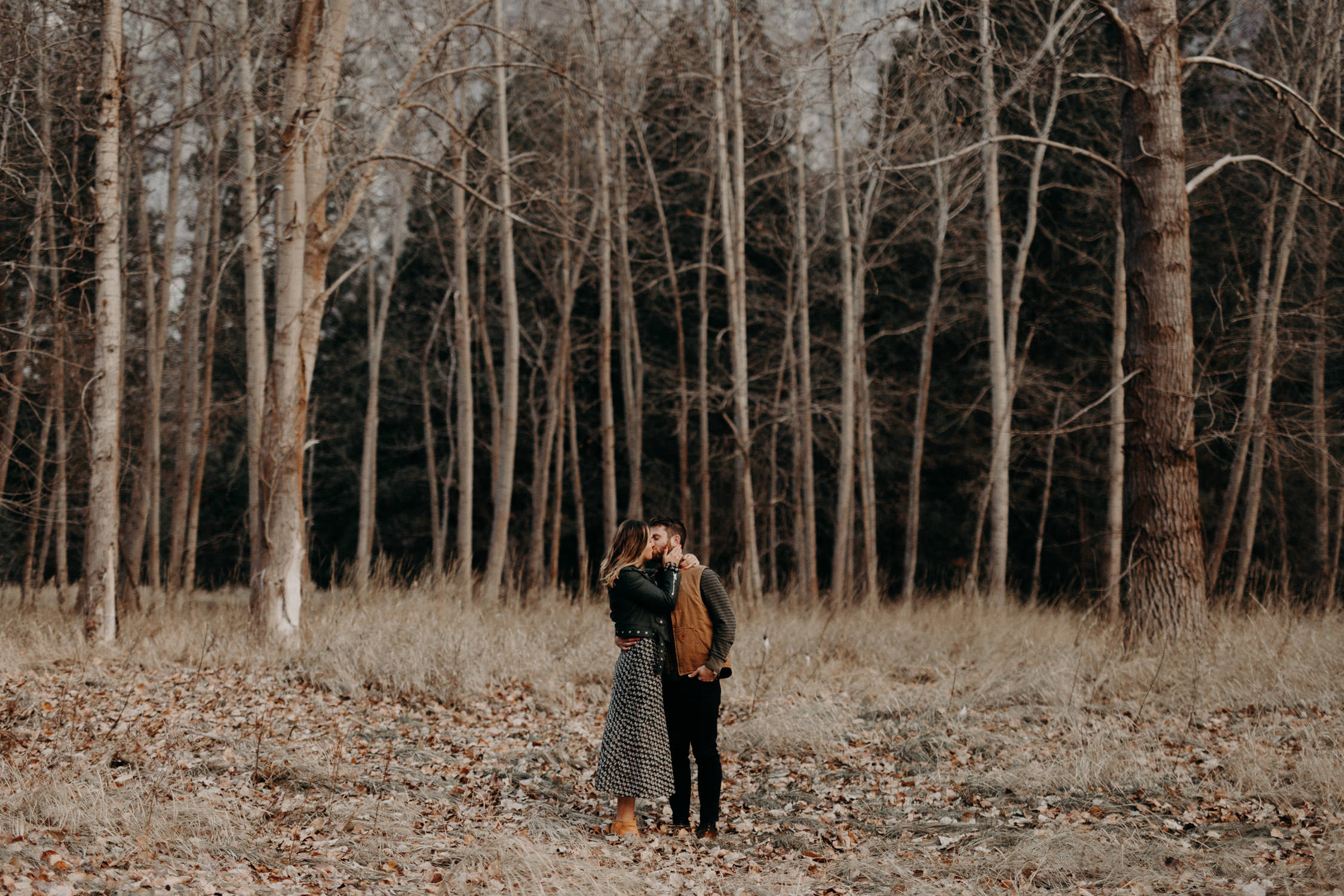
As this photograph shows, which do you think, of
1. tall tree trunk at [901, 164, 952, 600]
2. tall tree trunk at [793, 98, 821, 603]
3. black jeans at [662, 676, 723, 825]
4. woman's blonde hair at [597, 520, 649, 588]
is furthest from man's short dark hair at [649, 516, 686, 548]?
tall tree trunk at [901, 164, 952, 600]

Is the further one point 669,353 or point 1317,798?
point 669,353

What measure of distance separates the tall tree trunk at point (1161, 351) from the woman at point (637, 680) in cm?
507

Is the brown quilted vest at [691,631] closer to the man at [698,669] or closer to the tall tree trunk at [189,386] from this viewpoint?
the man at [698,669]

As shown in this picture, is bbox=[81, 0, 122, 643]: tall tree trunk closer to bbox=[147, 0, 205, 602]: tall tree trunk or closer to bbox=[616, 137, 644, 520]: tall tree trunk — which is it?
bbox=[147, 0, 205, 602]: tall tree trunk

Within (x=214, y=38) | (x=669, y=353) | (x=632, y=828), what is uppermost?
(x=214, y=38)

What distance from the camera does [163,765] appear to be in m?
5.46

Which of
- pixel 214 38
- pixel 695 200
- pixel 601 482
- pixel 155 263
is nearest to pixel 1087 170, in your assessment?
pixel 695 200

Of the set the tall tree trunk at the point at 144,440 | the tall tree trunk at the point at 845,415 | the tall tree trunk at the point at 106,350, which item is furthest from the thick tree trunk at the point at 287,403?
Answer: the tall tree trunk at the point at 845,415

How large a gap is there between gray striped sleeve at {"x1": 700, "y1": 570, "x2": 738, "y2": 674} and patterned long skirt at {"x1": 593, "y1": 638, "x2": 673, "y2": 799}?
0.30 metres

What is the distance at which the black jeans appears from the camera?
519 centimetres

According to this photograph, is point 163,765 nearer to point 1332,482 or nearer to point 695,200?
point 1332,482

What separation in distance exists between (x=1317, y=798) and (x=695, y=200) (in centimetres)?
2100

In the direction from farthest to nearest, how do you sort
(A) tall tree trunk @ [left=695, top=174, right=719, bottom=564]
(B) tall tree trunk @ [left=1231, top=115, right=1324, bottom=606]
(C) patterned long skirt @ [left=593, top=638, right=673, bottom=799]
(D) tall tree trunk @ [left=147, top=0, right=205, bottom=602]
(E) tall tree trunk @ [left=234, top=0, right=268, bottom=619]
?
(A) tall tree trunk @ [left=695, top=174, right=719, bottom=564] → (B) tall tree trunk @ [left=1231, top=115, right=1324, bottom=606] → (D) tall tree trunk @ [left=147, top=0, right=205, bottom=602] → (E) tall tree trunk @ [left=234, top=0, right=268, bottom=619] → (C) patterned long skirt @ [left=593, top=638, right=673, bottom=799]

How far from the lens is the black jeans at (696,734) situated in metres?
5.19
